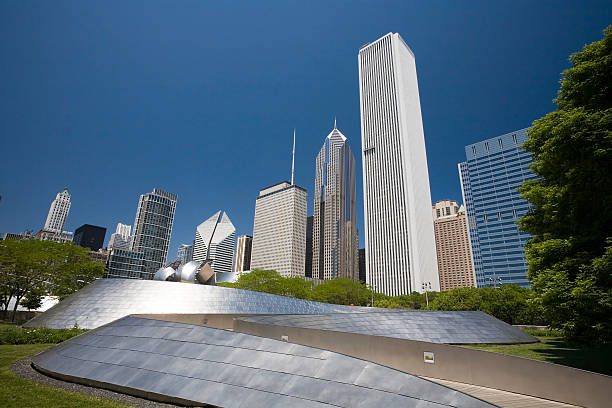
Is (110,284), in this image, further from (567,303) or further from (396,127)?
(396,127)

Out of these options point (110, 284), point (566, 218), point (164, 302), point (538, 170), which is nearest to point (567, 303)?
point (566, 218)

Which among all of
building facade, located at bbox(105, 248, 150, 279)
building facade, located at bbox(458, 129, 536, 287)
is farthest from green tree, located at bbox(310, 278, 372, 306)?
building facade, located at bbox(105, 248, 150, 279)

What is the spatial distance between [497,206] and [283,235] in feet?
358

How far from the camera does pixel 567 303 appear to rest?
12172mm

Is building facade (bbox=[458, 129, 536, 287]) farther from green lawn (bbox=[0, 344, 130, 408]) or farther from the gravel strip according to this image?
green lawn (bbox=[0, 344, 130, 408])

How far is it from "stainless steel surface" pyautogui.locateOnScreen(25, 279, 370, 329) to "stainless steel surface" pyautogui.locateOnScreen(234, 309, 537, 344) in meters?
9.27

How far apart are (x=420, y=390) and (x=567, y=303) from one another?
1015cm

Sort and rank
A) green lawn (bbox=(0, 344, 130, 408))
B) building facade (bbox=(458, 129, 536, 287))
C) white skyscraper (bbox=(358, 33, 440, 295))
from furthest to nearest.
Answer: building facade (bbox=(458, 129, 536, 287))
white skyscraper (bbox=(358, 33, 440, 295))
green lawn (bbox=(0, 344, 130, 408))

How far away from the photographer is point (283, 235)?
184m

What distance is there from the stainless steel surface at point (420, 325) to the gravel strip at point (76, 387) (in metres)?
9.20

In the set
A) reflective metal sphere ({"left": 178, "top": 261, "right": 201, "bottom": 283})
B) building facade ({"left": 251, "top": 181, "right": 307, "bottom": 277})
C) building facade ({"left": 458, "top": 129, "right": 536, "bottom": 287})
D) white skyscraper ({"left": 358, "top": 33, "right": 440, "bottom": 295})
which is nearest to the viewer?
reflective metal sphere ({"left": 178, "top": 261, "right": 201, "bottom": 283})

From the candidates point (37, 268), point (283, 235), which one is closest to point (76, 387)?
point (37, 268)

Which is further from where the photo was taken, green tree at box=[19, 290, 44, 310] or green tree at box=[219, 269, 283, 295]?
green tree at box=[219, 269, 283, 295]

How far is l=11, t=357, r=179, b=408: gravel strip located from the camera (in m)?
6.99
